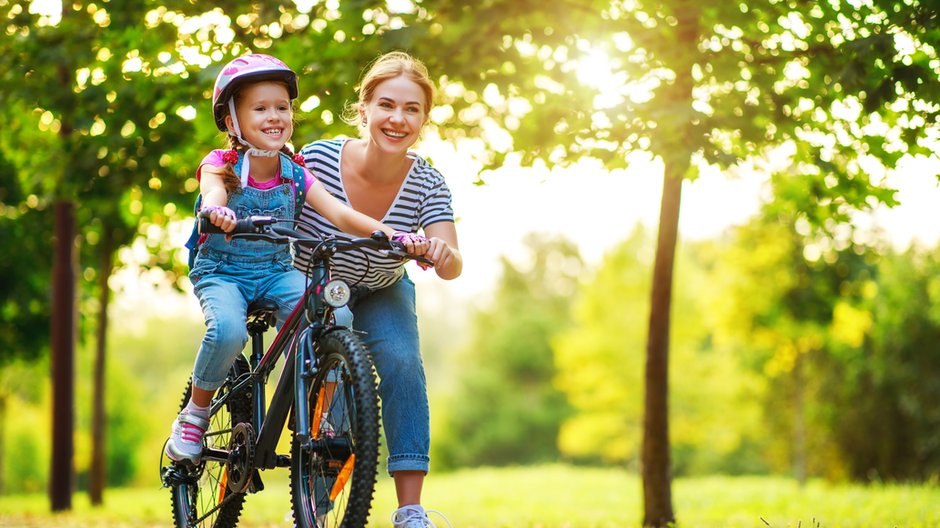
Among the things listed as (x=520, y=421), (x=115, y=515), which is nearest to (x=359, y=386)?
(x=115, y=515)

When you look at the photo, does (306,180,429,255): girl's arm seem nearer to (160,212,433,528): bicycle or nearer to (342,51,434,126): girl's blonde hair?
(160,212,433,528): bicycle

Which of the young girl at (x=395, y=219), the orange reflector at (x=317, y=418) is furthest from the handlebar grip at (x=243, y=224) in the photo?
the orange reflector at (x=317, y=418)

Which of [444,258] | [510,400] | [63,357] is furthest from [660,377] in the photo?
[510,400]

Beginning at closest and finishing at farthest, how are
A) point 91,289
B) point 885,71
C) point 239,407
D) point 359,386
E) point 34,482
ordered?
point 359,386, point 239,407, point 885,71, point 91,289, point 34,482

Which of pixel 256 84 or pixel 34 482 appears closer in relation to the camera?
pixel 256 84

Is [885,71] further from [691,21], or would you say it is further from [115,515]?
[115,515]

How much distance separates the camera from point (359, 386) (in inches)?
127

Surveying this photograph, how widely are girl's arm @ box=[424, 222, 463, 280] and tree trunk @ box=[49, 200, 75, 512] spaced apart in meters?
9.40

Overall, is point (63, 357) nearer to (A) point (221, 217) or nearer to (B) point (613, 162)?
(B) point (613, 162)

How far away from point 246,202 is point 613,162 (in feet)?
9.61

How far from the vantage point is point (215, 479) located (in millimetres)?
4410

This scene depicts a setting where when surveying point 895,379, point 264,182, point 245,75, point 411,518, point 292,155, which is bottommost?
point 411,518

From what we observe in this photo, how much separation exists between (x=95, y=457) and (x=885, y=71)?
12.3 meters

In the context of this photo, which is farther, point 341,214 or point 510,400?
point 510,400
